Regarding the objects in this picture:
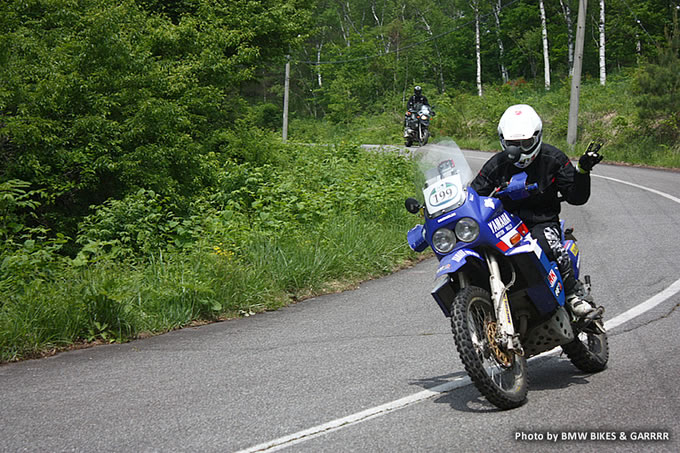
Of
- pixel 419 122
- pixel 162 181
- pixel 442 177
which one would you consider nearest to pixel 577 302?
pixel 442 177

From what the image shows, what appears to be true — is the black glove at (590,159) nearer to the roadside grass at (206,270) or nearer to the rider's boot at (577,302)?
the rider's boot at (577,302)

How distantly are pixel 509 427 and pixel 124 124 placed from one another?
31.6 feet

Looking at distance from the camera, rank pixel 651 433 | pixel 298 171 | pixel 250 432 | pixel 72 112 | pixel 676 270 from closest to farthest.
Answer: pixel 651 433, pixel 250 432, pixel 676 270, pixel 72 112, pixel 298 171

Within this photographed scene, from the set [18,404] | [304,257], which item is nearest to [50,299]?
[18,404]

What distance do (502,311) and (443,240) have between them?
1.88 ft

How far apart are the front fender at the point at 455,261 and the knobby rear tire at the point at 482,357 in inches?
7.6

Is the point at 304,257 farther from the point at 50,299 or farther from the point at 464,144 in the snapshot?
the point at 464,144

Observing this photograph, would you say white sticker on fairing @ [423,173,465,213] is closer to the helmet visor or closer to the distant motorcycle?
the helmet visor

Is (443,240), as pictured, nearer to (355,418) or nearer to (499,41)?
(355,418)

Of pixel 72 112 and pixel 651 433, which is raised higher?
pixel 72 112

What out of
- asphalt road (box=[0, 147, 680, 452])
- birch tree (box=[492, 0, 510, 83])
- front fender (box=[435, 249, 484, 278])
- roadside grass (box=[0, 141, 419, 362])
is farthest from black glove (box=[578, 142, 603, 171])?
birch tree (box=[492, 0, 510, 83])

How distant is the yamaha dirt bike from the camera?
440 cm

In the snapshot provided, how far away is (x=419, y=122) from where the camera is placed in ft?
88.2

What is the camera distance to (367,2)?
243 ft
